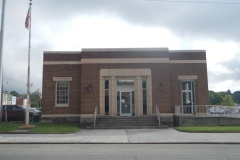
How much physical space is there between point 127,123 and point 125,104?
3.15 m

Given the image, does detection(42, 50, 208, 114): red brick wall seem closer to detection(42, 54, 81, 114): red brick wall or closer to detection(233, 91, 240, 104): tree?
detection(42, 54, 81, 114): red brick wall

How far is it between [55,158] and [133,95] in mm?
17856

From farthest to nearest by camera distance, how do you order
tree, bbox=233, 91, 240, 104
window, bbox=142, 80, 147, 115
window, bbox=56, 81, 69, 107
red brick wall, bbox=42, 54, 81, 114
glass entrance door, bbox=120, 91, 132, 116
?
1. tree, bbox=233, 91, 240, 104
2. window, bbox=56, 81, 69, 107
3. red brick wall, bbox=42, 54, 81, 114
4. glass entrance door, bbox=120, 91, 132, 116
5. window, bbox=142, 80, 147, 115

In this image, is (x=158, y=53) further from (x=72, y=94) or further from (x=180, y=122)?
(x=72, y=94)

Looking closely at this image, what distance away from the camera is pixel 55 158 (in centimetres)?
1032

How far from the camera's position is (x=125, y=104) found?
2769 centimetres

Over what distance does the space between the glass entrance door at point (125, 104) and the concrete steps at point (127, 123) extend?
1.79 m

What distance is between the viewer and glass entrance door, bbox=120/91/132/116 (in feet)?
90.4

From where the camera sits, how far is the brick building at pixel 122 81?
27094 mm

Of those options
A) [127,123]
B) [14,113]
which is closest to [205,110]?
[127,123]

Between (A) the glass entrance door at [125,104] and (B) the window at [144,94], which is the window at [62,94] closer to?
(A) the glass entrance door at [125,104]

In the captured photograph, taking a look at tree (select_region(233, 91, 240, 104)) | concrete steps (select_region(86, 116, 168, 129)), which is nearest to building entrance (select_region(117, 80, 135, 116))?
concrete steps (select_region(86, 116, 168, 129))

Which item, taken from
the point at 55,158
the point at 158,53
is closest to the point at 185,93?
the point at 158,53

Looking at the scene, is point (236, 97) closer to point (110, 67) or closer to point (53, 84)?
point (110, 67)
